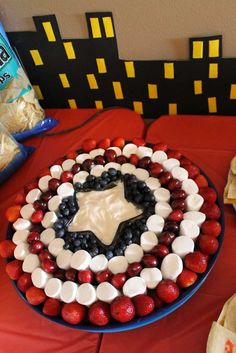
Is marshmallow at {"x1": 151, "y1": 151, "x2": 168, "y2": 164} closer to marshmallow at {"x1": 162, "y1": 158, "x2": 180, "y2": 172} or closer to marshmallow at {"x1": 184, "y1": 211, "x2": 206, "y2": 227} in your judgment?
marshmallow at {"x1": 162, "y1": 158, "x2": 180, "y2": 172}

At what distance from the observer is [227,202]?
917mm

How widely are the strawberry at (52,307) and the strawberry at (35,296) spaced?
0.05ft

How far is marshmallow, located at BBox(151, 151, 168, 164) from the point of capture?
3.19 feet

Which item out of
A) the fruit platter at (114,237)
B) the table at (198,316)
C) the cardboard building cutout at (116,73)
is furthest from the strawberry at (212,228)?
the cardboard building cutout at (116,73)

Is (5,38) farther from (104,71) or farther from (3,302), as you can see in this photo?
(3,302)

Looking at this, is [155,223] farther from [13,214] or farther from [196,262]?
[13,214]

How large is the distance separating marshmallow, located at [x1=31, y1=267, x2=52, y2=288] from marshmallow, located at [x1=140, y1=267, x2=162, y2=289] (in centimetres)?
21

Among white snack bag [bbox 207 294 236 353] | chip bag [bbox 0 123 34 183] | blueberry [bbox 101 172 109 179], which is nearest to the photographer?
white snack bag [bbox 207 294 236 353]

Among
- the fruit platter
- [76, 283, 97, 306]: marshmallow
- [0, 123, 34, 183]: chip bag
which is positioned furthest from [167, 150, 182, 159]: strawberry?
[0, 123, 34, 183]: chip bag

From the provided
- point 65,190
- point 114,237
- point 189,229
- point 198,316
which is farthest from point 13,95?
point 198,316

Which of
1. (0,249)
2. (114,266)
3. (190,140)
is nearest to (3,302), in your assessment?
(0,249)

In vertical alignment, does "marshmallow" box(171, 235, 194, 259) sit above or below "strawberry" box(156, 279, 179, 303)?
above

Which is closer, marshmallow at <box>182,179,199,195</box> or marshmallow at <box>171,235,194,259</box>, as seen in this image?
marshmallow at <box>171,235,194,259</box>

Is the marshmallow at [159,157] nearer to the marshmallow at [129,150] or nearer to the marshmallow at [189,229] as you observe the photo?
the marshmallow at [129,150]
